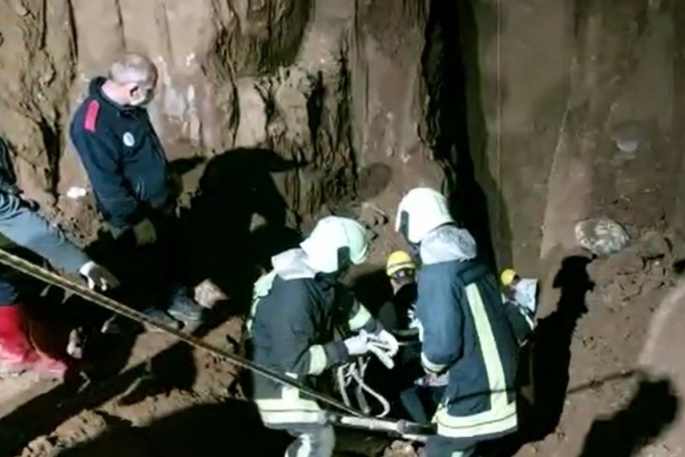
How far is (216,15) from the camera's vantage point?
7512 millimetres

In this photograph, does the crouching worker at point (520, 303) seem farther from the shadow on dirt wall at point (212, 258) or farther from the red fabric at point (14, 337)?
the red fabric at point (14, 337)

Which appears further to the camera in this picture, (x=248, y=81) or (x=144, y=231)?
(x=248, y=81)

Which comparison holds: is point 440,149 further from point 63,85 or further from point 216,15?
point 63,85

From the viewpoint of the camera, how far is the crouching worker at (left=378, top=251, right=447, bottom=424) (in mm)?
6305

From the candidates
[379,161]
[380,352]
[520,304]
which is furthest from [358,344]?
[379,161]

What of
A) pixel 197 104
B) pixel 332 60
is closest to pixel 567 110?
pixel 332 60

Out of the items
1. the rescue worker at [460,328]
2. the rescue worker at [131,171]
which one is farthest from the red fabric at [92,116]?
the rescue worker at [460,328]

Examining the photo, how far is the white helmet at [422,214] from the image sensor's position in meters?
5.61

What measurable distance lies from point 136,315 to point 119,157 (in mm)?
2000

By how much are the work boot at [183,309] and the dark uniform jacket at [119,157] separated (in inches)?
25.8

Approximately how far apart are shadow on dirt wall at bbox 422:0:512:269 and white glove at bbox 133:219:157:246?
305cm

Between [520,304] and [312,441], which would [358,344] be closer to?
[312,441]

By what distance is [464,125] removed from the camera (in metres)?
9.91

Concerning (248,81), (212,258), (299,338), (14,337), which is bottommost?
(212,258)
